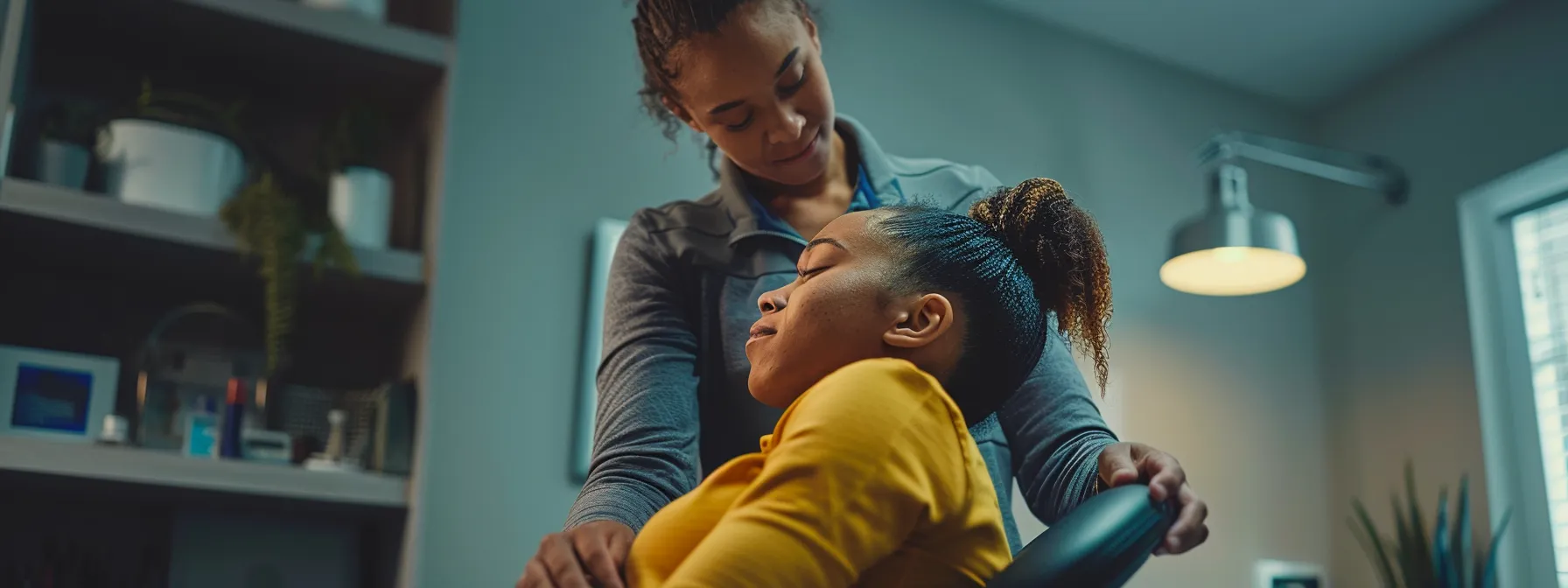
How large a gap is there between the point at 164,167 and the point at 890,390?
159 cm

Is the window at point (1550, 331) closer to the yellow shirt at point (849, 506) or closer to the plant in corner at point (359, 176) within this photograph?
the plant in corner at point (359, 176)

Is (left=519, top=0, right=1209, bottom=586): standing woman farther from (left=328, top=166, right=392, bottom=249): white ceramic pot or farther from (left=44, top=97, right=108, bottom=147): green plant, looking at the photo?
(left=44, top=97, right=108, bottom=147): green plant

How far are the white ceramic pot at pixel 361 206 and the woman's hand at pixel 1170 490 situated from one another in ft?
5.04

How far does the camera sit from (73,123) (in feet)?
6.31

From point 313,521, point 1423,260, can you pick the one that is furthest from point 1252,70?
point 313,521

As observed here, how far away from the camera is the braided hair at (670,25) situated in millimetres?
953

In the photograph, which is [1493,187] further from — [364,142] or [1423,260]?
[364,142]

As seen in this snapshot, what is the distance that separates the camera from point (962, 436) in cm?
69

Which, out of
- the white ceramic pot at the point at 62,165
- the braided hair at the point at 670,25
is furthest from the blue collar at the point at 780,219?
the white ceramic pot at the point at 62,165

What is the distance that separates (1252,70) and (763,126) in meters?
2.85

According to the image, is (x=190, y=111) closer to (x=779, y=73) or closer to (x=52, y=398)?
(x=52, y=398)

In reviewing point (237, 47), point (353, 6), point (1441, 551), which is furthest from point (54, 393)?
point (1441, 551)

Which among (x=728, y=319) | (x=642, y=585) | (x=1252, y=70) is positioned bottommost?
(x=642, y=585)

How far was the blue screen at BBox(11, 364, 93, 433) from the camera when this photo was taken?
1.77 meters
